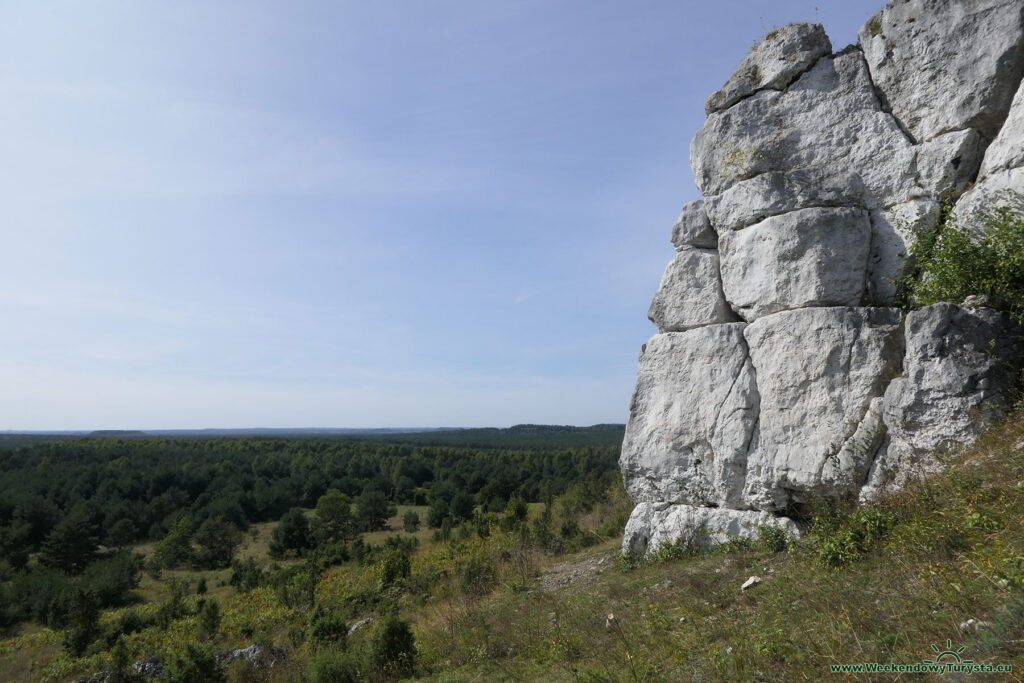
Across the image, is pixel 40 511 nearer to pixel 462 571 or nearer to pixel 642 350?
pixel 462 571

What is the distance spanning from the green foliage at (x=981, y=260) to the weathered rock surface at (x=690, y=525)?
3898 millimetres

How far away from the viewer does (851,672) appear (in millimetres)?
3424

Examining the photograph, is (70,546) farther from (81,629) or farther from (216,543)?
(81,629)

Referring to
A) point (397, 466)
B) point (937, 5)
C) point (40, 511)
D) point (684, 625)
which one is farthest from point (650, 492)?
point (397, 466)

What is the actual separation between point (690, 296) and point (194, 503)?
56.1 metres

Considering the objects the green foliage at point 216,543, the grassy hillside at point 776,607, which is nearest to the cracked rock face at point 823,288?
the grassy hillside at point 776,607

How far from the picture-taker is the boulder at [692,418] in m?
8.90

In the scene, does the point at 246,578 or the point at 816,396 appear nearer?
the point at 816,396

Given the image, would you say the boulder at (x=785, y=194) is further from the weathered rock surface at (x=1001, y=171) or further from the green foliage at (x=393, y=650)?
the green foliage at (x=393, y=650)

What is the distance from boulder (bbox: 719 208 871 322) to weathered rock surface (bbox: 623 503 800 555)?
322cm

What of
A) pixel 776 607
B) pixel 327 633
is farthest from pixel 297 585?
pixel 776 607

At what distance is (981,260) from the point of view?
691 cm

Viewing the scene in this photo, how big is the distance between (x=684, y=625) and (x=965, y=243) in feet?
19.7

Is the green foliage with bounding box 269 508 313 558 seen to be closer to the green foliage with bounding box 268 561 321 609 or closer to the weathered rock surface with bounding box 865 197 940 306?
the green foliage with bounding box 268 561 321 609
